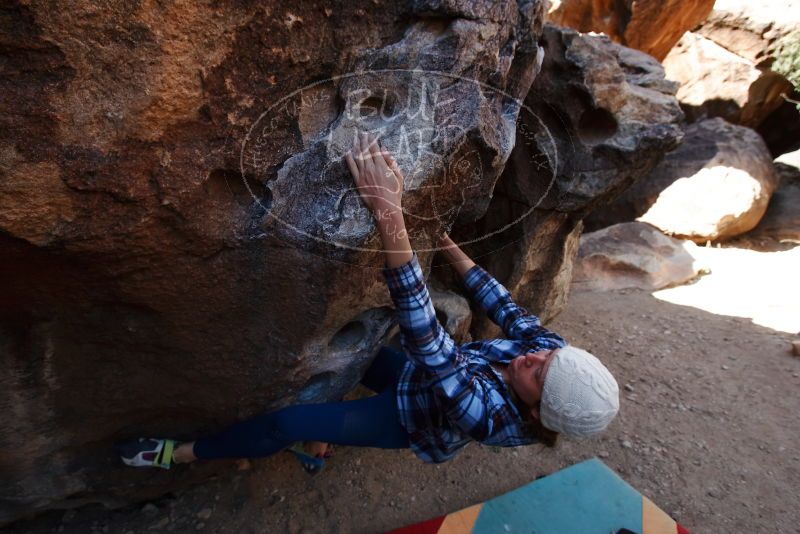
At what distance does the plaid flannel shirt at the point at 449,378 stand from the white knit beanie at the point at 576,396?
0.17m

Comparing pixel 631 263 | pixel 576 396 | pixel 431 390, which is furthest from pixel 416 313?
pixel 631 263

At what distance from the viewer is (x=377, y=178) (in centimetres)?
138

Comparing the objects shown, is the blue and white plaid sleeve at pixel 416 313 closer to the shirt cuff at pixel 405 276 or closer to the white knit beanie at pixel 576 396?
the shirt cuff at pixel 405 276

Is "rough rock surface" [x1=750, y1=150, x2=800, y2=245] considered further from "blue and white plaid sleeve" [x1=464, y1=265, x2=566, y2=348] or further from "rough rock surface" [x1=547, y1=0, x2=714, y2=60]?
"blue and white plaid sleeve" [x1=464, y1=265, x2=566, y2=348]

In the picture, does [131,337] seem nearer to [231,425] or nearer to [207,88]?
[231,425]

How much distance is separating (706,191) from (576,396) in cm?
555

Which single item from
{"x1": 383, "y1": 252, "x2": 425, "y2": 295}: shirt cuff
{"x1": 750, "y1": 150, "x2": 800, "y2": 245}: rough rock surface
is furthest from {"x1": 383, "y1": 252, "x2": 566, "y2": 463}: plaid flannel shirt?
{"x1": 750, "y1": 150, "x2": 800, "y2": 245}: rough rock surface

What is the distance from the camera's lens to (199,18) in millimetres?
Result: 1197

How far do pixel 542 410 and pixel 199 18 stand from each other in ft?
4.38

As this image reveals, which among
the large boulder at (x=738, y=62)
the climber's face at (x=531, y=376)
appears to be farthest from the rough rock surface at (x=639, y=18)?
the climber's face at (x=531, y=376)

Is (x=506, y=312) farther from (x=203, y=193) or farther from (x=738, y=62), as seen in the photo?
(x=738, y=62)

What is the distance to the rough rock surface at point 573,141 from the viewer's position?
91.8 inches

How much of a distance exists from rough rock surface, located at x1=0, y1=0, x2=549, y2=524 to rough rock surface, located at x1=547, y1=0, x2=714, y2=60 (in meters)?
6.64

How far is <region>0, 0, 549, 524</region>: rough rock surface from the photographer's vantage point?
3.73 feet
